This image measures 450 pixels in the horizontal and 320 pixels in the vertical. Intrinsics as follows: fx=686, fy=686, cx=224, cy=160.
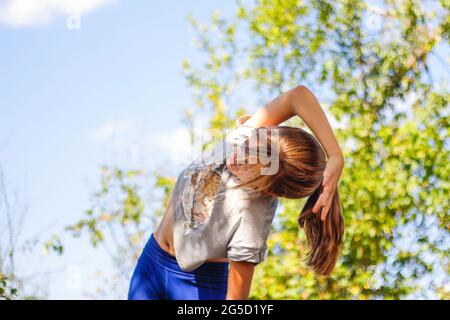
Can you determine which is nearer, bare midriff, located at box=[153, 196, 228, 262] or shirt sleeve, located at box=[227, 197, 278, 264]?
shirt sleeve, located at box=[227, 197, 278, 264]

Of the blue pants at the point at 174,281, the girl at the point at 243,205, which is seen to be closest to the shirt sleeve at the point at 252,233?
the girl at the point at 243,205

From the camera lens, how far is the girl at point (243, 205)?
1.74 m

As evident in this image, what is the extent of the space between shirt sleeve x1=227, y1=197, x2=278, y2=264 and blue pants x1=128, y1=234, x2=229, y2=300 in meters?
0.15

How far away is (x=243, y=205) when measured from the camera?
69.2 inches

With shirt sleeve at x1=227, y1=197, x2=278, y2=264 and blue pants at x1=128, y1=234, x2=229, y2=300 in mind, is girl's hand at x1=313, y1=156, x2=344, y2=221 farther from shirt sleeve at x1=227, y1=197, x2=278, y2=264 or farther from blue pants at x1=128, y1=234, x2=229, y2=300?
blue pants at x1=128, y1=234, x2=229, y2=300

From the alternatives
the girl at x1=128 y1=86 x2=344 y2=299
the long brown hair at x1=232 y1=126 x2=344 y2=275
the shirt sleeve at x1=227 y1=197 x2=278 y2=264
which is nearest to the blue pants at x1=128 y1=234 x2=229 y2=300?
the girl at x1=128 y1=86 x2=344 y2=299

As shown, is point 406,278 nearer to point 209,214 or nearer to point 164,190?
point 164,190

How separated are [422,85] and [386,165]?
1.04m

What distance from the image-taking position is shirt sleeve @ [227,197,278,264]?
1.70m

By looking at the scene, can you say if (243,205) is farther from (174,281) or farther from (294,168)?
(174,281)

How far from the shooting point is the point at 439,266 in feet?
16.2

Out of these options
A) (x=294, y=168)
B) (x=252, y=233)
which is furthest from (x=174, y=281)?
(x=294, y=168)
